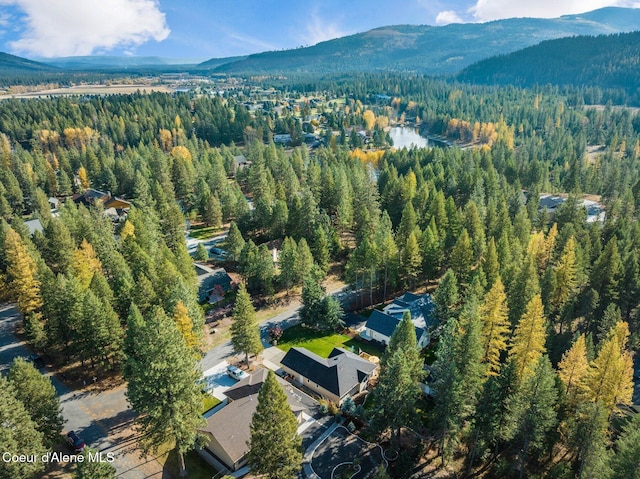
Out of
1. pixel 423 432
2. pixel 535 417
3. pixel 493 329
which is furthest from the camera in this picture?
pixel 493 329

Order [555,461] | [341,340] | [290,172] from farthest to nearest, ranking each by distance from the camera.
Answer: [290,172] → [341,340] → [555,461]

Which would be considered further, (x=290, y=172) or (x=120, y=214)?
(x=290, y=172)

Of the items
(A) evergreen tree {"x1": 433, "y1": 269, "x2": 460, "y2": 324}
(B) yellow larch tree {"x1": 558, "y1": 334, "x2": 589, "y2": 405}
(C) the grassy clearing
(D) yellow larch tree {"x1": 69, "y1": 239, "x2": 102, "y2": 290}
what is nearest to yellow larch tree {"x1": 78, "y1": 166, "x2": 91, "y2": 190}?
(D) yellow larch tree {"x1": 69, "y1": 239, "x2": 102, "y2": 290}

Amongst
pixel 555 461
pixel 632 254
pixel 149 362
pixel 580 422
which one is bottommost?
pixel 555 461

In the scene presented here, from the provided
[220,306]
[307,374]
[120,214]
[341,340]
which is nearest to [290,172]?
[120,214]

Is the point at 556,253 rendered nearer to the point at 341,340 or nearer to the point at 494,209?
the point at 494,209

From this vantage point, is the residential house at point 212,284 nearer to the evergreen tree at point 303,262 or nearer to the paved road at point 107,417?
the paved road at point 107,417

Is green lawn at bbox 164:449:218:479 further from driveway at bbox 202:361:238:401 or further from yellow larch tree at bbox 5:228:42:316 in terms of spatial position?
yellow larch tree at bbox 5:228:42:316
